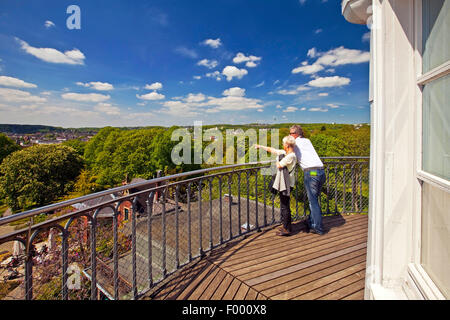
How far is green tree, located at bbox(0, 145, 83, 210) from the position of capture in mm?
26609

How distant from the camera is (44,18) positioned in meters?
53.8

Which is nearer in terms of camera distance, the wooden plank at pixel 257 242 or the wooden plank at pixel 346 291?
the wooden plank at pixel 346 291

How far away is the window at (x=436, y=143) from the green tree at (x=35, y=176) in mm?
35008

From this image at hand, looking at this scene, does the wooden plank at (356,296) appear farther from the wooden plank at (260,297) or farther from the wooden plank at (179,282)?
the wooden plank at (179,282)

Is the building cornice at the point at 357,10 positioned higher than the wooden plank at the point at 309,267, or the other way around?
the building cornice at the point at 357,10

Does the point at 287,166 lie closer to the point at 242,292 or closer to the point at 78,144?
the point at 242,292

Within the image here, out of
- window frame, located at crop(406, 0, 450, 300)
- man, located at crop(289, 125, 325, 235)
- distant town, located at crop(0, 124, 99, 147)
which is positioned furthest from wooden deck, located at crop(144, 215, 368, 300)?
distant town, located at crop(0, 124, 99, 147)

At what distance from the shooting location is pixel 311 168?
→ 3.00 m

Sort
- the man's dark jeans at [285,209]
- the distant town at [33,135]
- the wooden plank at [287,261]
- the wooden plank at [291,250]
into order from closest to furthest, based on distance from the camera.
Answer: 1. the wooden plank at [287,261]
2. the wooden plank at [291,250]
3. the man's dark jeans at [285,209]
4. the distant town at [33,135]

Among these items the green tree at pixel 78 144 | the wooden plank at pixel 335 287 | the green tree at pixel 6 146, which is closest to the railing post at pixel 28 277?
the wooden plank at pixel 335 287

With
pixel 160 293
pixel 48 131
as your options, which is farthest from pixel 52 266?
pixel 48 131

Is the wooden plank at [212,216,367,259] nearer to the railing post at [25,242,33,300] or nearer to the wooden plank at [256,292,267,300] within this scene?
the wooden plank at [256,292,267,300]

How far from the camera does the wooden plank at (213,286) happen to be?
1909mm
